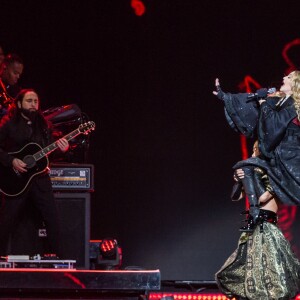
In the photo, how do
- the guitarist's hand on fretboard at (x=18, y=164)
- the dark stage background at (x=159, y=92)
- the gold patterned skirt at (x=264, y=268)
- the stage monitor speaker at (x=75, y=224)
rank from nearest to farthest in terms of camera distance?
the gold patterned skirt at (x=264, y=268)
the guitarist's hand on fretboard at (x=18, y=164)
the stage monitor speaker at (x=75, y=224)
the dark stage background at (x=159, y=92)

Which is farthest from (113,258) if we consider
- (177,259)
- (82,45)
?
(82,45)

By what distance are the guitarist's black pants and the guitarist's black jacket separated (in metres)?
0.35

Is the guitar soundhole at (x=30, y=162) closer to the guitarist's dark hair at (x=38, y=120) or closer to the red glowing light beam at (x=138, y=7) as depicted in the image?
the guitarist's dark hair at (x=38, y=120)

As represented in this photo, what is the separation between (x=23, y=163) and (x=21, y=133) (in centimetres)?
31

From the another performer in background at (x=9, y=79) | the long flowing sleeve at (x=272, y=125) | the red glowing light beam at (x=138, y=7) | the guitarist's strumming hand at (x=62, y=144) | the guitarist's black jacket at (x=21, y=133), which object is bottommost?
the long flowing sleeve at (x=272, y=125)

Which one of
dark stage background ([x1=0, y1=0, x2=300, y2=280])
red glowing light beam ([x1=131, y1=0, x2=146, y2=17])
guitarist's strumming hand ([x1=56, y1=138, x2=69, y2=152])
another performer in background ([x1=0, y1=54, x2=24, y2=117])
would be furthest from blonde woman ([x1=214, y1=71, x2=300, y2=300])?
red glowing light beam ([x1=131, y1=0, x2=146, y2=17])

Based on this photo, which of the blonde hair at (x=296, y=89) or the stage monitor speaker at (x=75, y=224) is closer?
the blonde hair at (x=296, y=89)

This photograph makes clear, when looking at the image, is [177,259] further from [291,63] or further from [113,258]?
[291,63]

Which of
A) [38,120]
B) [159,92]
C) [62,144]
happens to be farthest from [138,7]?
[62,144]

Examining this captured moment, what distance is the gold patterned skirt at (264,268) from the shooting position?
541 cm

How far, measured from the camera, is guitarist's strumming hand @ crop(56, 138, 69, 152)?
7203mm

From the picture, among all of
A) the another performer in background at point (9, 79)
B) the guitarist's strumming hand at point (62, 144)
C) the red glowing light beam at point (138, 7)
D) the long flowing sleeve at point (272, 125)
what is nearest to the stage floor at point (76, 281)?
the long flowing sleeve at point (272, 125)

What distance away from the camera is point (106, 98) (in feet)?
29.0

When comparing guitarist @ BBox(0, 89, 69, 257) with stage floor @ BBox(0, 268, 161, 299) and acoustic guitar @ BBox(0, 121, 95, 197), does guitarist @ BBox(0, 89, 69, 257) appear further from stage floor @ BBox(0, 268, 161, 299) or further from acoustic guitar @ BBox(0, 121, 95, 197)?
stage floor @ BBox(0, 268, 161, 299)
